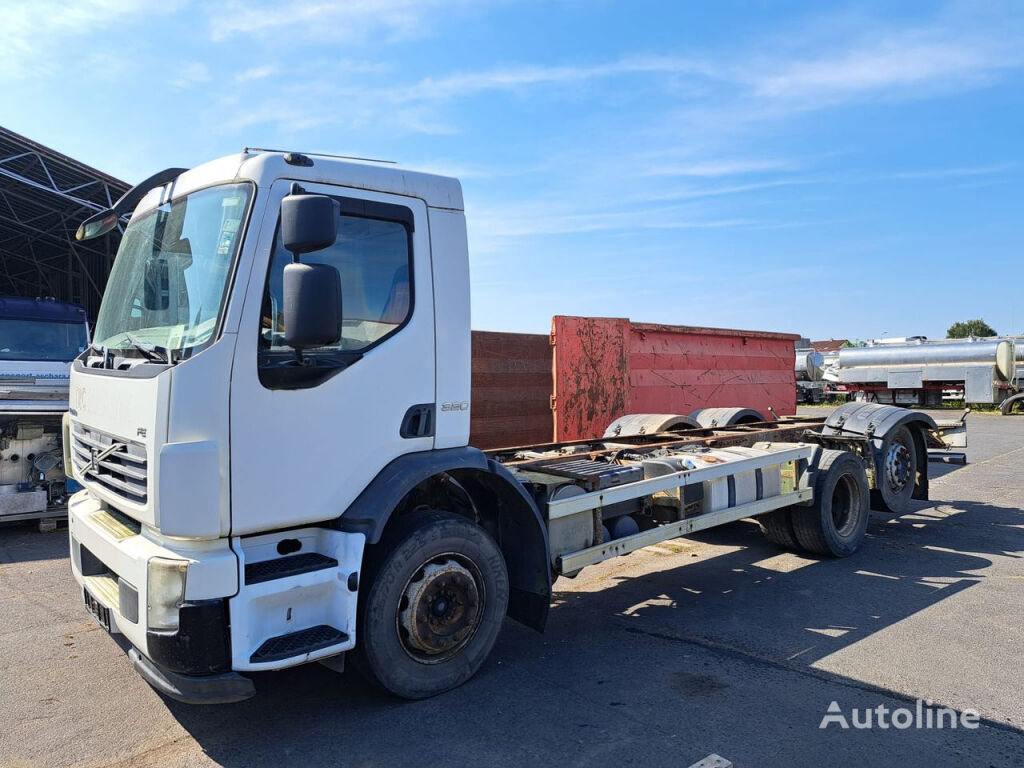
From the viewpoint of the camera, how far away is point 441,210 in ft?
13.5

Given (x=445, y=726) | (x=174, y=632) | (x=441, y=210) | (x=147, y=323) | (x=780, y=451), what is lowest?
(x=445, y=726)

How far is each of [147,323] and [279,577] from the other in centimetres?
153

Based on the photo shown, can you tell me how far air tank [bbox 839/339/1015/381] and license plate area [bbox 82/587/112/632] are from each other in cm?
2284

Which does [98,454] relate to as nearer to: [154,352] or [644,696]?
[154,352]

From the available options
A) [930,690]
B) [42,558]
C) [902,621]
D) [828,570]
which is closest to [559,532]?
[930,690]

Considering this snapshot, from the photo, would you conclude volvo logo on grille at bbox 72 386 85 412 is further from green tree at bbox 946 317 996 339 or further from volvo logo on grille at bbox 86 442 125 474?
green tree at bbox 946 317 996 339

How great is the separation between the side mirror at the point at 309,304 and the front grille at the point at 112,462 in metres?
0.92

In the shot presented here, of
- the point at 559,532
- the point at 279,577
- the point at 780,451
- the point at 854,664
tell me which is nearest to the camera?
the point at 279,577

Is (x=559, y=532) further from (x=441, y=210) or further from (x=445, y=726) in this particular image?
(x=441, y=210)

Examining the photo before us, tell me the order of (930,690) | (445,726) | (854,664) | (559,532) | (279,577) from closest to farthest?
(279,577) < (445,726) < (930,690) < (854,664) < (559,532)

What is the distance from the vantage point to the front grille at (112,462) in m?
3.37

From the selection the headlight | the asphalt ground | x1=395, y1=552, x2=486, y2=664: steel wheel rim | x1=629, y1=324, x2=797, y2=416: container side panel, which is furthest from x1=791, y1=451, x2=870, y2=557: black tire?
the headlight

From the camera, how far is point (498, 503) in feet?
14.7

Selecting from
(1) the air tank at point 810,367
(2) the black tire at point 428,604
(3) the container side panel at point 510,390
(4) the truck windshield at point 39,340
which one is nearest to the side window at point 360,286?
(2) the black tire at point 428,604
